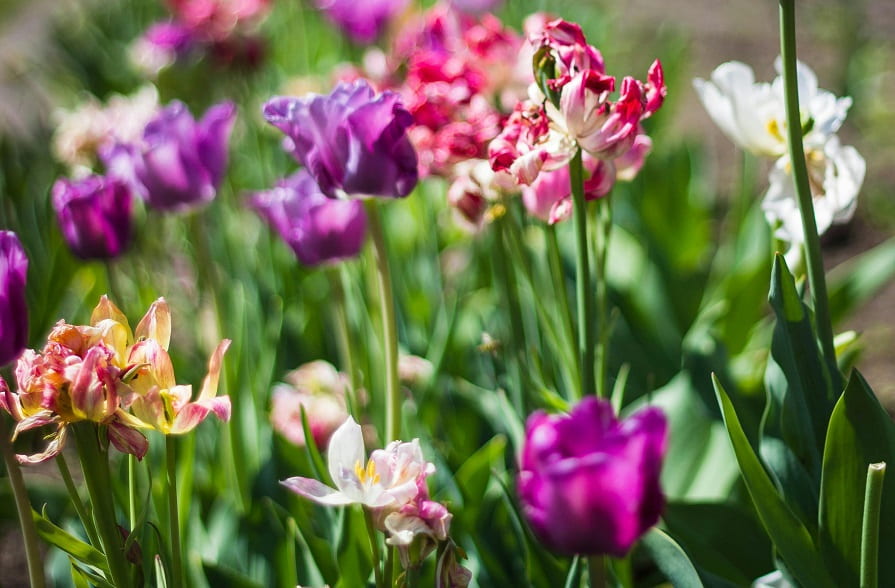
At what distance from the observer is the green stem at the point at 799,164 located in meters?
0.67

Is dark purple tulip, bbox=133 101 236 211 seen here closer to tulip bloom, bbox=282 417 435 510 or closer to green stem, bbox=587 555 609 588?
tulip bloom, bbox=282 417 435 510

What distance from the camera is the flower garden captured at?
622mm

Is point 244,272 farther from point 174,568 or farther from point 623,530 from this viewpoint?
point 623,530

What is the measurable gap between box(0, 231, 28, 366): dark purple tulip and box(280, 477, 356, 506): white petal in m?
0.21

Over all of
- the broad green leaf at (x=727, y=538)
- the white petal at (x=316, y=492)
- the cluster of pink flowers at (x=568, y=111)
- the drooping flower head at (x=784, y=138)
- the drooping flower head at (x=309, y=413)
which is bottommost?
the broad green leaf at (x=727, y=538)

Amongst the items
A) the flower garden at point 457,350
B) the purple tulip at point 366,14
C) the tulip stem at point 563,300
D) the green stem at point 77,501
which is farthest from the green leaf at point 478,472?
the purple tulip at point 366,14

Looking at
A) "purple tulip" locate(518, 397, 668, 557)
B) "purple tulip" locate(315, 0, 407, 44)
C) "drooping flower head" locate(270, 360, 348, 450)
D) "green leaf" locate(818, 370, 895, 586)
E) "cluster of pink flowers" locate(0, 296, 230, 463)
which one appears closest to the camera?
"purple tulip" locate(518, 397, 668, 557)

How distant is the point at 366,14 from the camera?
1.90 metres

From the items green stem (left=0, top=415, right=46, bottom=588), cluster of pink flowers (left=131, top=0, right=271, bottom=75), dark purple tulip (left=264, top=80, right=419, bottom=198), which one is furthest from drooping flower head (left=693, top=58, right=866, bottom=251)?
cluster of pink flowers (left=131, top=0, right=271, bottom=75)

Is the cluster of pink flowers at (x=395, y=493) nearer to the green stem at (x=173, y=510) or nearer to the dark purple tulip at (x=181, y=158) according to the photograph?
the green stem at (x=173, y=510)

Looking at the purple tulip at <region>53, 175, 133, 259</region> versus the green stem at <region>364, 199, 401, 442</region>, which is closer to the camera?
the green stem at <region>364, 199, 401, 442</region>

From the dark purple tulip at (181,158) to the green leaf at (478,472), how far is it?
44 cm

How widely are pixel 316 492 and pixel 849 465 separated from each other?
0.37 m

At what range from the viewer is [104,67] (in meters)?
2.64
